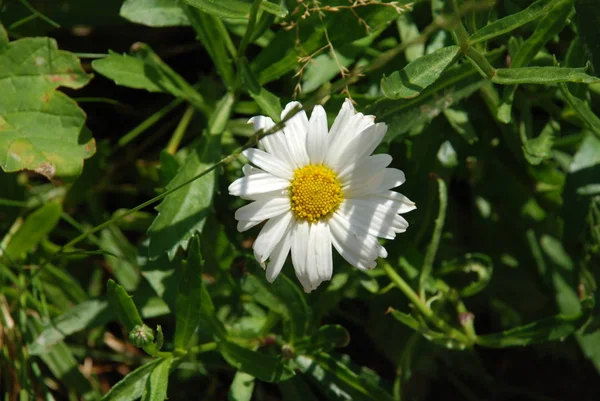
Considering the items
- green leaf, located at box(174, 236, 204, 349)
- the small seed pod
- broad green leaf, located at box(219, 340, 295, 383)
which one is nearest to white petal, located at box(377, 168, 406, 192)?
green leaf, located at box(174, 236, 204, 349)

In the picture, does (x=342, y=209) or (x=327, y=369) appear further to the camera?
(x=327, y=369)

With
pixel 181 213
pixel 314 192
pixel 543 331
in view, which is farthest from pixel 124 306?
pixel 543 331

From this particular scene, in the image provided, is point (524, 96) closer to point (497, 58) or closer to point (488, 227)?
point (497, 58)

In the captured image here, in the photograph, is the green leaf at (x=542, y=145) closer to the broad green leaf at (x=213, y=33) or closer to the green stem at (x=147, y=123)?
the broad green leaf at (x=213, y=33)

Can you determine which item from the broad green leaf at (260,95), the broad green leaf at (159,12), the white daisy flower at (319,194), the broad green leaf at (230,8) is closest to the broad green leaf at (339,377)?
the white daisy flower at (319,194)

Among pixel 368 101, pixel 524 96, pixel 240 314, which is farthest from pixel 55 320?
pixel 524 96

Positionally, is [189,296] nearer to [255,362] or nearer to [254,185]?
[255,362]
